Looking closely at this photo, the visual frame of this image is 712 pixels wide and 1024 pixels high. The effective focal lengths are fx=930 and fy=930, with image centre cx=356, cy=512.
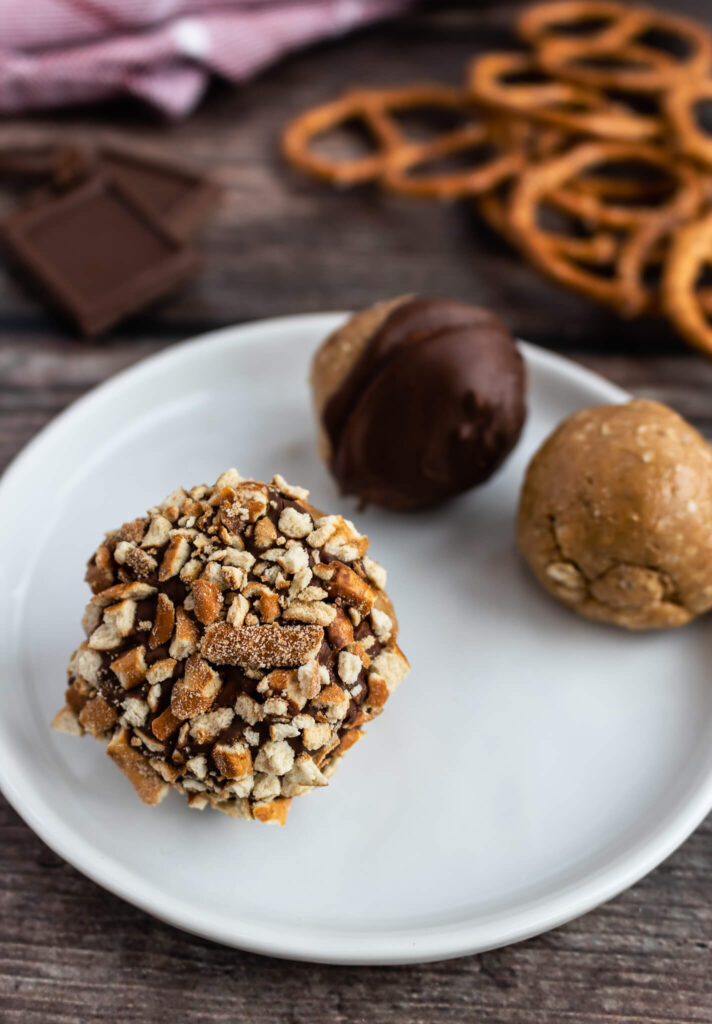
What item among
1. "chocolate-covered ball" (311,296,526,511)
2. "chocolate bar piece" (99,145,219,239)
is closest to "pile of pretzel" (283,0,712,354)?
"chocolate bar piece" (99,145,219,239)

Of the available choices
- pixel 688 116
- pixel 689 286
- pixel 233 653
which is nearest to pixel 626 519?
pixel 233 653

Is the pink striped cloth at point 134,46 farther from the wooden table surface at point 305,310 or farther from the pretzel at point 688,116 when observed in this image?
the pretzel at point 688,116

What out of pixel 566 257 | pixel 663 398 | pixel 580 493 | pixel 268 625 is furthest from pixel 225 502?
pixel 566 257

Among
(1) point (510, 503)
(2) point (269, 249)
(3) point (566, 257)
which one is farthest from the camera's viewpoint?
(2) point (269, 249)

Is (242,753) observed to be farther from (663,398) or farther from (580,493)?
(663,398)

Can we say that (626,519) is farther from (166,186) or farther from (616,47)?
(616,47)

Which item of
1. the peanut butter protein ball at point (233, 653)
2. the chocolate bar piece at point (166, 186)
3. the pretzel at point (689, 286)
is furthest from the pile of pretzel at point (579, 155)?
the peanut butter protein ball at point (233, 653)

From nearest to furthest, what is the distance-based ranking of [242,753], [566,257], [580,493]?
1. [242,753]
2. [580,493]
3. [566,257]
